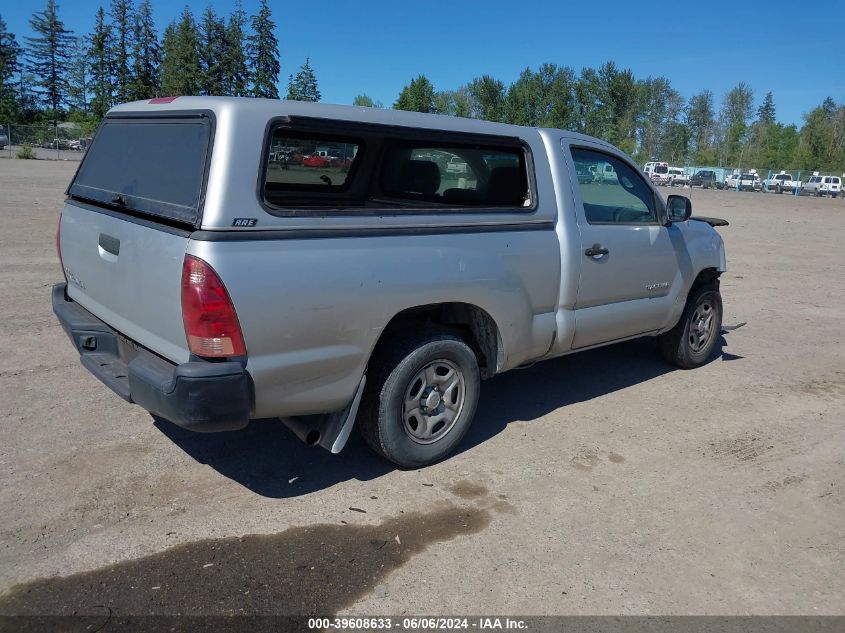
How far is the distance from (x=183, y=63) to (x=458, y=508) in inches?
2688

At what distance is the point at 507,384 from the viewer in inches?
229

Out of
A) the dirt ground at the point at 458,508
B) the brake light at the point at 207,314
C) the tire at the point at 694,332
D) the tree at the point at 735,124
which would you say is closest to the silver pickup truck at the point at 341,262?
the brake light at the point at 207,314

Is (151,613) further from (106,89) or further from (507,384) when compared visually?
(106,89)

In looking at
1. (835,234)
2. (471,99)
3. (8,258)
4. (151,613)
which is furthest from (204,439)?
(471,99)

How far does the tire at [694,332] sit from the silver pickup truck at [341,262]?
0.70m

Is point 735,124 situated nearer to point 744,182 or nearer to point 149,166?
point 744,182

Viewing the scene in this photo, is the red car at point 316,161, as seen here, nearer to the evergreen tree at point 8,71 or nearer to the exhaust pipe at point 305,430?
the exhaust pipe at point 305,430

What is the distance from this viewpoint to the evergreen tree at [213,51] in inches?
2512

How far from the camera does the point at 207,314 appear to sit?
3082 millimetres

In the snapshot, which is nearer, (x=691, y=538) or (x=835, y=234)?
(x=691, y=538)

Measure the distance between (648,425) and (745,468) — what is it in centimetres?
78

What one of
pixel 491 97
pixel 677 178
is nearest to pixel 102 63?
pixel 491 97

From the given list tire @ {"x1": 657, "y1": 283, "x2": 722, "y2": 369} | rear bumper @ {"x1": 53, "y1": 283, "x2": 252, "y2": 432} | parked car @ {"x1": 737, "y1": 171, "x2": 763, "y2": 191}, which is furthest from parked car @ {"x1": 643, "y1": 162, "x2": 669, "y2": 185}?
rear bumper @ {"x1": 53, "y1": 283, "x2": 252, "y2": 432}

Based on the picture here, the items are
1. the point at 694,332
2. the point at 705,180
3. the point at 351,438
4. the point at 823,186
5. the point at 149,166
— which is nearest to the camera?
the point at 149,166
